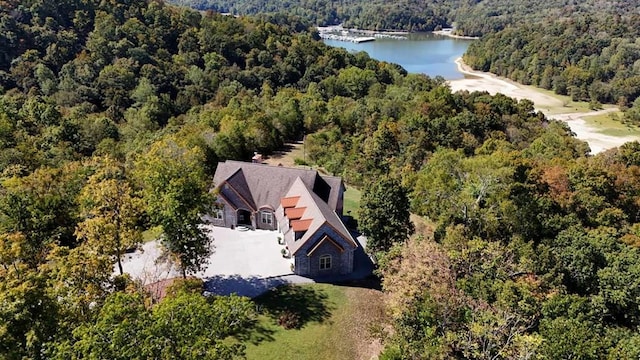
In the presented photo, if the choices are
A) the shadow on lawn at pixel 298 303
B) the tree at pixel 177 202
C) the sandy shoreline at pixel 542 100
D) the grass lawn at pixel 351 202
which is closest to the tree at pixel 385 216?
the shadow on lawn at pixel 298 303

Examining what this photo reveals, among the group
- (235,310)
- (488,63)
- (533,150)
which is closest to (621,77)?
(488,63)

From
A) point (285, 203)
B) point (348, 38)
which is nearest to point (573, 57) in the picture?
point (348, 38)

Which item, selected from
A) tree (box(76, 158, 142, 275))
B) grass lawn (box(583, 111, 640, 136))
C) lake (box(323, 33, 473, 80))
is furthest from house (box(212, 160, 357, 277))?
lake (box(323, 33, 473, 80))

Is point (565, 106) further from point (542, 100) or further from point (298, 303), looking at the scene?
point (298, 303)

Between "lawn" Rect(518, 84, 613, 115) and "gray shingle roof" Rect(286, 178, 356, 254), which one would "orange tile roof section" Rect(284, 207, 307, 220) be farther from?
"lawn" Rect(518, 84, 613, 115)

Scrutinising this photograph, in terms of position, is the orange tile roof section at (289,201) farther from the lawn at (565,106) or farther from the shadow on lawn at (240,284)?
the lawn at (565,106)
